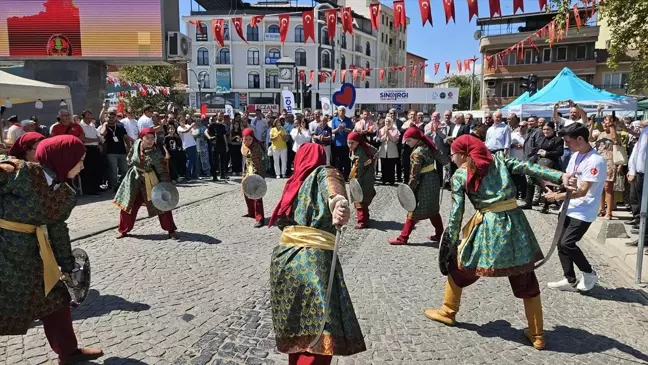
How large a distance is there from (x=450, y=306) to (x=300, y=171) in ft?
7.55

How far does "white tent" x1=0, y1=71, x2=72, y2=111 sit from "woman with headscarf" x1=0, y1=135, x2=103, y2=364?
8.25 metres

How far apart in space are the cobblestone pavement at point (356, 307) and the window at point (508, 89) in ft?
168

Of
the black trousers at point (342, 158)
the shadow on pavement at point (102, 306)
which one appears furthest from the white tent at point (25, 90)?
the shadow on pavement at point (102, 306)

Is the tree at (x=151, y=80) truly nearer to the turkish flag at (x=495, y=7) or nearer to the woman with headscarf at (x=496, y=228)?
the turkish flag at (x=495, y=7)

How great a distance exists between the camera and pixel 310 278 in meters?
2.83

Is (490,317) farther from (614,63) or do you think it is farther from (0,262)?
(614,63)

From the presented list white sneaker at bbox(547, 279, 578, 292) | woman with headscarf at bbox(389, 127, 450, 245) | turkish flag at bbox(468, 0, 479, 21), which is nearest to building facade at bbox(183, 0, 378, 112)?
turkish flag at bbox(468, 0, 479, 21)

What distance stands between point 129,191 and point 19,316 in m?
4.31

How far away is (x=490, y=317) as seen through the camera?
186 inches

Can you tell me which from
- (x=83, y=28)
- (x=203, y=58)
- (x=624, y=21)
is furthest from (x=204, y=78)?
(x=624, y=21)

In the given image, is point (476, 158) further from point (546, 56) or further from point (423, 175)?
point (546, 56)

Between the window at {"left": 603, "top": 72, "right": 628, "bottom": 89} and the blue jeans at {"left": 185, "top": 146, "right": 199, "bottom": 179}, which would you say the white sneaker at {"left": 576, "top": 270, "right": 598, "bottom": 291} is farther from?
the window at {"left": 603, "top": 72, "right": 628, "bottom": 89}

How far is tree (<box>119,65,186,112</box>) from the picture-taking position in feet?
107

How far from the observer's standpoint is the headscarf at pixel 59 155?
3.65 meters
